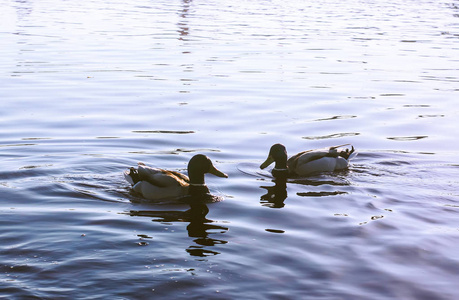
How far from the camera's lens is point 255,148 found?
1190cm

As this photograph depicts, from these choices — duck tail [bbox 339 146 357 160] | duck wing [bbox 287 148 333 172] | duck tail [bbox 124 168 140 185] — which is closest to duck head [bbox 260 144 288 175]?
duck wing [bbox 287 148 333 172]

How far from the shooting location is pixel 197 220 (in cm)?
841

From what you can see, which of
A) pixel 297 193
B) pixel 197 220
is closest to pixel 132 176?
pixel 197 220

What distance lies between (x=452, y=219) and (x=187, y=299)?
144 inches

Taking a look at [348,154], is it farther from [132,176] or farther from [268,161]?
[132,176]

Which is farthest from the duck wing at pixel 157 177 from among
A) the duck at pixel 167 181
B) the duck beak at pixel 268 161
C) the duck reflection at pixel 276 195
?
the duck beak at pixel 268 161

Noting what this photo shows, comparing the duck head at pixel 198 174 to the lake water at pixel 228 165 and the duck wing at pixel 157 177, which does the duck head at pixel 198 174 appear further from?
the lake water at pixel 228 165

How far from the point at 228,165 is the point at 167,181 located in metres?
1.69

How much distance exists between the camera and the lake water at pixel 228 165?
6641 millimetres

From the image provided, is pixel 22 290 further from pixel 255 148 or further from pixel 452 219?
pixel 255 148

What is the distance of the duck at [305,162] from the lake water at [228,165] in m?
0.17

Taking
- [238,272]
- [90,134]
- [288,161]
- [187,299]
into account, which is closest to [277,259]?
[238,272]

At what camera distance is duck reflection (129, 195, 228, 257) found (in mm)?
7357

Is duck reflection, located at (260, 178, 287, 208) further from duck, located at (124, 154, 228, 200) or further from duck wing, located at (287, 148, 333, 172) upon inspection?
duck, located at (124, 154, 228, 200)
